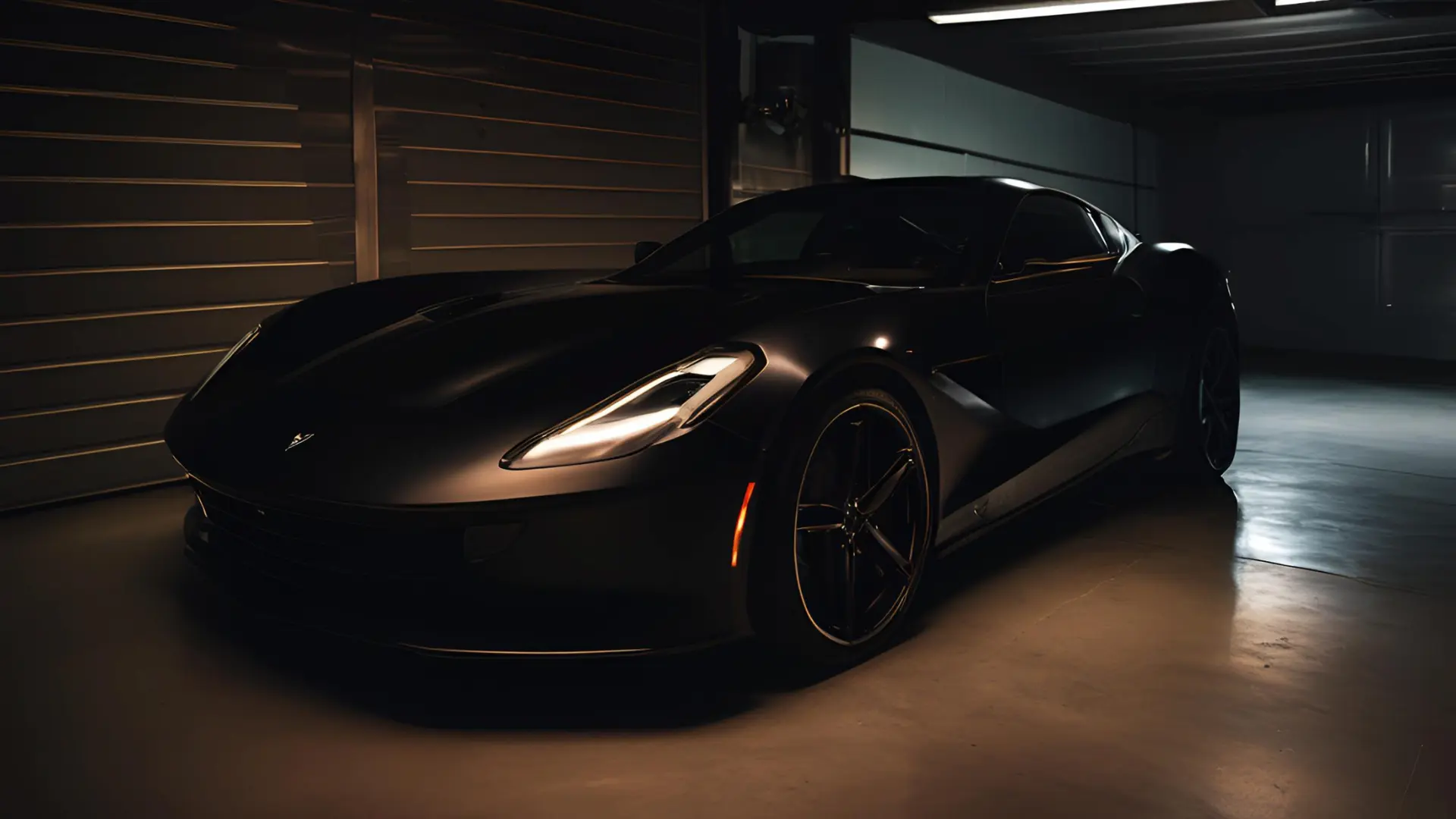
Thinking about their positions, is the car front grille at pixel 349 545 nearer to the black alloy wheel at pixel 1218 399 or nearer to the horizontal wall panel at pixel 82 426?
the horizontal wall panel at pixel 82 426

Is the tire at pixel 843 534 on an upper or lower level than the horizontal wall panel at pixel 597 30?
lower

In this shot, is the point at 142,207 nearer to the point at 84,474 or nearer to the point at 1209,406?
the point at 84,474

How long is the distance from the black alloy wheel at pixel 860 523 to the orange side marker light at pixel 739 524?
0.43 feet

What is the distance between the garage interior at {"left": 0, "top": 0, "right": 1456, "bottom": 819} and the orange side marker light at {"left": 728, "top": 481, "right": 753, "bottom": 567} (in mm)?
319

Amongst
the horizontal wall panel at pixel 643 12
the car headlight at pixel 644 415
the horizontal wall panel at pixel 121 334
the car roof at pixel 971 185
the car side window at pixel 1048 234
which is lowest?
the car headlight at pixel 644 415

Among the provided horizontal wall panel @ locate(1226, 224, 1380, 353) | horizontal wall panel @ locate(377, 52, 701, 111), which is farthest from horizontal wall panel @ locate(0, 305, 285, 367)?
horizontal wall panel @ locate(1226, 224, 1380, 353)

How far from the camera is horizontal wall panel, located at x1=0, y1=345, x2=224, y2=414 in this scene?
4.20m

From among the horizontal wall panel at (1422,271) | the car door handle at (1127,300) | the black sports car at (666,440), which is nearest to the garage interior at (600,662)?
the black sports car at (666,440)

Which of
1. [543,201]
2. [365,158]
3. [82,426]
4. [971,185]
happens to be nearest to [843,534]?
[971,185]

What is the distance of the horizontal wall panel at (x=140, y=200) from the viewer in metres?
4.17

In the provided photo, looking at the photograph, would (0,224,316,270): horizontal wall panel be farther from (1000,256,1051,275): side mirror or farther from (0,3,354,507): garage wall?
(1000,256,1051,275): side mirror

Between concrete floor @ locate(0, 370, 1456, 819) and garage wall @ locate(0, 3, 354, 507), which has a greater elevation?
garage wall @ locate(0, 3, 354, 507)

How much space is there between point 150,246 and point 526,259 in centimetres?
198

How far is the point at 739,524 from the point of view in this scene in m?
2.29
